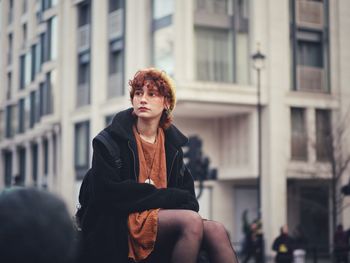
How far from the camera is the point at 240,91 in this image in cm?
3247

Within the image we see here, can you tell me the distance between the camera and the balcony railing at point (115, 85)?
35.1 m

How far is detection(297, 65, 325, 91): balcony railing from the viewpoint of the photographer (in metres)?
34.3

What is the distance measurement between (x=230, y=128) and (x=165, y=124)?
1200 inches

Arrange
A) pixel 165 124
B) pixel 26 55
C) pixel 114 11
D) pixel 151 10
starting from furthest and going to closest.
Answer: pixel 26 55 → pixel 114 11 → pixel 151 10 → pixel 165 124

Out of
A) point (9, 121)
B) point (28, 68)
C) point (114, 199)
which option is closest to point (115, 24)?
point (28, 68)

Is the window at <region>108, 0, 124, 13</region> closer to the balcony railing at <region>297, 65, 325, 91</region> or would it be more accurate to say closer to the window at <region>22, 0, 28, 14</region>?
the balcony railing at <region>297, 65, 325, 91</region>

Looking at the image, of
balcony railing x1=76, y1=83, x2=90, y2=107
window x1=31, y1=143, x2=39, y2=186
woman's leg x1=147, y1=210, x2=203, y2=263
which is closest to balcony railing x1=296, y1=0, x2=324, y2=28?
balcony railing x1=76, y1=83, x2=90, y2=107

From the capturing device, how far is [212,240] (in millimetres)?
3588

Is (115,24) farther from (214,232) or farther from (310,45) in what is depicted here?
(214,232)

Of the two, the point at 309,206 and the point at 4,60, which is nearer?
the point at 309,206

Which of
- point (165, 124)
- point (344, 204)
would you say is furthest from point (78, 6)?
point (165, 124)

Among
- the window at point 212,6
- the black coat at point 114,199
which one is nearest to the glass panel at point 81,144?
the window at point 212,6

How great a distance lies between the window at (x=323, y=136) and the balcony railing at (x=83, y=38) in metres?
11.7

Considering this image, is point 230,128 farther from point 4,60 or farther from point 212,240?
point 212,240
